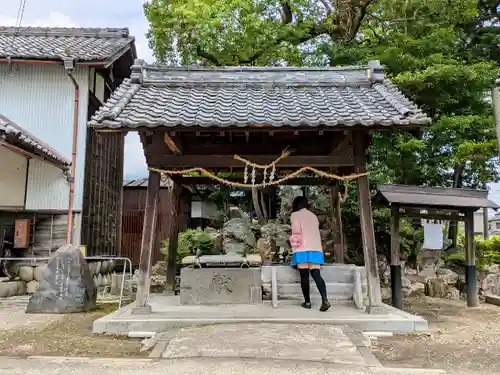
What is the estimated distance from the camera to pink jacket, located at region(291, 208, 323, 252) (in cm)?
785

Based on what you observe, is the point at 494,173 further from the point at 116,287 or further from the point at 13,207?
the point at 13,207

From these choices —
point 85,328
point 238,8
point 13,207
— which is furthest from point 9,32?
point 85,328

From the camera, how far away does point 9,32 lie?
1550 centimetres

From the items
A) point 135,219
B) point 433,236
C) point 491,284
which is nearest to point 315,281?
point 433,236

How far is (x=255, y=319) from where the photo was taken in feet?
22.5

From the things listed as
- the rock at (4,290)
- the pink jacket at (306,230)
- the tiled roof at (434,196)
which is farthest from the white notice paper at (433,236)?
the rock at (4,290)

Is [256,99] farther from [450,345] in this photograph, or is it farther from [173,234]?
[450,345]

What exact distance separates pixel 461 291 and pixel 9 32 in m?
16.7

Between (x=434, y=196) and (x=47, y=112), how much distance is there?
10856mm

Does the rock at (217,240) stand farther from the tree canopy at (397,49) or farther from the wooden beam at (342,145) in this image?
the wooden beam at (342,145)

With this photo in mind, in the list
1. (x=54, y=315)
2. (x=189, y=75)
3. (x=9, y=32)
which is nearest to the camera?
(x=54, y=315)

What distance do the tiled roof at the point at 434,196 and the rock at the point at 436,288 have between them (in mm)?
2586

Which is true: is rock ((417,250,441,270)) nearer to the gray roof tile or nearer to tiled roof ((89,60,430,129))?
the gray roof tile

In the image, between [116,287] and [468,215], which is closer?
[468,215]
